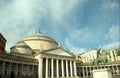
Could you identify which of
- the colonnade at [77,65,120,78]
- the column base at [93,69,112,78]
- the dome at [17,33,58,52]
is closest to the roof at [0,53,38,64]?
the dome at [17,33,58,52]

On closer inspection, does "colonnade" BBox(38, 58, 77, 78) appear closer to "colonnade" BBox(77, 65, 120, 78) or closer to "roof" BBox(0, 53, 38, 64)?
"roof" BBox(0, 53, 38, 64)

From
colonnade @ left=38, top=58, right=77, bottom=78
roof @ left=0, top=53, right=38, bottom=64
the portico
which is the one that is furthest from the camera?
the portico

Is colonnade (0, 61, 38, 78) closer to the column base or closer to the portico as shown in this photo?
the portico

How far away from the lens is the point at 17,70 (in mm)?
47062

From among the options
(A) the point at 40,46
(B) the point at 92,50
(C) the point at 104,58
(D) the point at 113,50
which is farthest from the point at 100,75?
(B) the point at 92,50

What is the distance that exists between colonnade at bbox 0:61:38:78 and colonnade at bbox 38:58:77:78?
370 centimetres

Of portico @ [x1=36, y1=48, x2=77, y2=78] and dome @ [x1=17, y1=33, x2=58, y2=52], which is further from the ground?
dome @ [x1=17, y1=33, x2=58, y2=52]

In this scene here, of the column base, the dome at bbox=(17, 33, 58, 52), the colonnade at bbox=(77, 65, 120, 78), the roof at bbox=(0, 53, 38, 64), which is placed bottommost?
the colonnade at bbox=(77, 65, 120, 78)

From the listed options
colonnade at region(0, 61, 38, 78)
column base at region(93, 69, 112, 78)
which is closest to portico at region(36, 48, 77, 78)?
colonnade at region(0, 61, 38, 78)

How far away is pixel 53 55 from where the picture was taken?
5500 cm

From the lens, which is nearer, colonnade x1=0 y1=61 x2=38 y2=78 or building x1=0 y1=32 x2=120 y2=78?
colonnade x1=0 y1=61 x2=38 y2=78

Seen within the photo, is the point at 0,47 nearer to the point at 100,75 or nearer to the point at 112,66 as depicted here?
the point at 100,75

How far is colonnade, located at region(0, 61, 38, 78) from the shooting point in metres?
43.0

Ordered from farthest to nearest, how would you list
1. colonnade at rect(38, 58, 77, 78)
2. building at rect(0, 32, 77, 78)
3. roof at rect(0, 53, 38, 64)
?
colonnade at rect(38, 58, 77, 78) < building at rect(0, 32, 77, 78) < roof at rect(0, 53, 38, 64)
